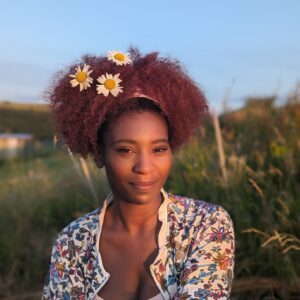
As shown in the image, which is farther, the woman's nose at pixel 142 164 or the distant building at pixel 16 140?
the distant building at pixel 16 140

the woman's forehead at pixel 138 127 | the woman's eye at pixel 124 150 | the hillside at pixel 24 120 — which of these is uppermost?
the woman's forehead at pixel 138 127

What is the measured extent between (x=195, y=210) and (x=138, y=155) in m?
0.34

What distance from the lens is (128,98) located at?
95.5 inches

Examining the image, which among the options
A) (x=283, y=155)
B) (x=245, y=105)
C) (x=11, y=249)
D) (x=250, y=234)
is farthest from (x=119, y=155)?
(x=245, y=105)

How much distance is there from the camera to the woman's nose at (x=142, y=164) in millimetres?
2354

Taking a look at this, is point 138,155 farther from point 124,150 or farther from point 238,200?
point 238,200

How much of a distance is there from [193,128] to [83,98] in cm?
49

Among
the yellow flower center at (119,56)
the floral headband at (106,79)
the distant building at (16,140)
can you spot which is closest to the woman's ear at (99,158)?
the floral headband at (106,79)

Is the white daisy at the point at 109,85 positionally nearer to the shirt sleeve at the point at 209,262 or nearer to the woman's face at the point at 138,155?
the woman's face at the point at 138,155

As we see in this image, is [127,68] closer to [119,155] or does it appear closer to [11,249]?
[119,155]

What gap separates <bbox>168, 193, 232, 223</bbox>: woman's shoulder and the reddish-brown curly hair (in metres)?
0.25

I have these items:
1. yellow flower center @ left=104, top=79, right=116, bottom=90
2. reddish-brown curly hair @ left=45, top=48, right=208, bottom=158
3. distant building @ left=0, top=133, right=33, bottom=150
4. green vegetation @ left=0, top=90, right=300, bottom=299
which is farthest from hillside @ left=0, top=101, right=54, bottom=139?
yellow flower center @ left=104, top=79, right=116, bottom=90

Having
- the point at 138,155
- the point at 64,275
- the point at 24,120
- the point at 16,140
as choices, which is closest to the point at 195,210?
the point at 138,155

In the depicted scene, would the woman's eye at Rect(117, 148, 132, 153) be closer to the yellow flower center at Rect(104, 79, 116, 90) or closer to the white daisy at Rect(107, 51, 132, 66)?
the yellow flower center at Rect(104, 79, 116, 90)
